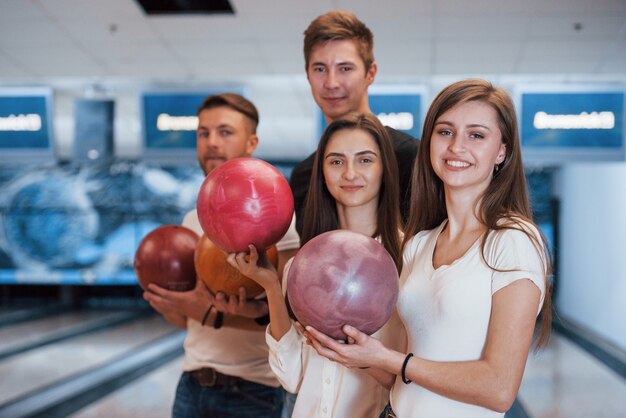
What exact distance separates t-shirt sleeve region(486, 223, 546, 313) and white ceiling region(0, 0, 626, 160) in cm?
238

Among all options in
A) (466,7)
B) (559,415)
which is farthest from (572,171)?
(466,7)

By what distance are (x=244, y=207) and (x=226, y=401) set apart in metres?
0.73

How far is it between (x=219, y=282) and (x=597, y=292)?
5928 millimetres

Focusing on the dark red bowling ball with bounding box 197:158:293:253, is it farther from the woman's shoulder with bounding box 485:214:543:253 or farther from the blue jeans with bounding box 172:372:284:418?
the blue jeans with bounding box 172:372:284:418

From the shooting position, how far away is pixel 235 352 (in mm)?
1812

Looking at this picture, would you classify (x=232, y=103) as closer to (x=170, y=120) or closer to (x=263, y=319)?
(x=263, y=319)

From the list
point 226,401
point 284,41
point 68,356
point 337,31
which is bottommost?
point 68,356

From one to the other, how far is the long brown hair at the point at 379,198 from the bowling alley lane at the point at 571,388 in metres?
2.93

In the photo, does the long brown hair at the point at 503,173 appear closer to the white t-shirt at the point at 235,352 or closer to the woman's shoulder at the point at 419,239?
the woman's shoulder at the point at 419,239

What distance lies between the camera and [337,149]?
4.77 ft

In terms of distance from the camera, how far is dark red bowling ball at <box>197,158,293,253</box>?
1339 millimetres

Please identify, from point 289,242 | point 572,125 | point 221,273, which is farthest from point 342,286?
point 572,125

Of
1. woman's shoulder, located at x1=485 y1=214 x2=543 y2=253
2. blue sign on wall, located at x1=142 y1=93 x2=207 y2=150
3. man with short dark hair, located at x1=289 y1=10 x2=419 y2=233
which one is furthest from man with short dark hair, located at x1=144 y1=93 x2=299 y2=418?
blue sign on wall, located at x1=142 y1=93 x2=207 y2=150

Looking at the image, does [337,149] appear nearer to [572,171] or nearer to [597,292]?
[597,292]
